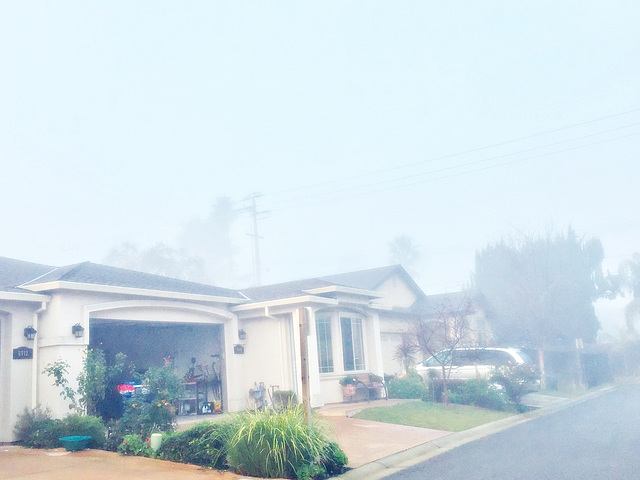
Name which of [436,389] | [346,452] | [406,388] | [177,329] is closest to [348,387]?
[406,388]

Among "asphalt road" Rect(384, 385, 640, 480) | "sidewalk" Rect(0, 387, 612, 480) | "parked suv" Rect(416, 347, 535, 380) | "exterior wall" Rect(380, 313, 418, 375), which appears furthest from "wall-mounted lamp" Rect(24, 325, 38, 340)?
"exterior wall" Rect(380, 313, 418, 375)

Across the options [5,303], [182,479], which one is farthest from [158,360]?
[182,479]

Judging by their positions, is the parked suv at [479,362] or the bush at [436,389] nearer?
the bush at [436,389]

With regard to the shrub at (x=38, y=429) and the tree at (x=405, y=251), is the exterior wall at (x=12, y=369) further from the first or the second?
the tree at (x=405, y=251)

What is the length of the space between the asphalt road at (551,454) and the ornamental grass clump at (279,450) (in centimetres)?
103

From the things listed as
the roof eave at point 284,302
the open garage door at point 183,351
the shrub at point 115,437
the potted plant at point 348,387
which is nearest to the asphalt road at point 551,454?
the shrub at point 115,437

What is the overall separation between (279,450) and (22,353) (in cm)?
673

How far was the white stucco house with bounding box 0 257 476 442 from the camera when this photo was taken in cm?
1222

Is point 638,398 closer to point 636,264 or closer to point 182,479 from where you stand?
point 182,479

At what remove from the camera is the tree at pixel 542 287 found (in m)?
28.0

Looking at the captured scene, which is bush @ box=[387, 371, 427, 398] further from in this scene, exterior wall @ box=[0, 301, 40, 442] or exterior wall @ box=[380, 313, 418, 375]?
exterior wall @ box=[0, 301, 40, 442]

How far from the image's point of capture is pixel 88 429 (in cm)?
1088

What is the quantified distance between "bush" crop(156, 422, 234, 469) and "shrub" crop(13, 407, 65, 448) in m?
2.45

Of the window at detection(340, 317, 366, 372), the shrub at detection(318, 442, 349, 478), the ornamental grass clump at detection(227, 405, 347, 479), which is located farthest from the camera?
the window at detection(340, 317, 366, 372)
